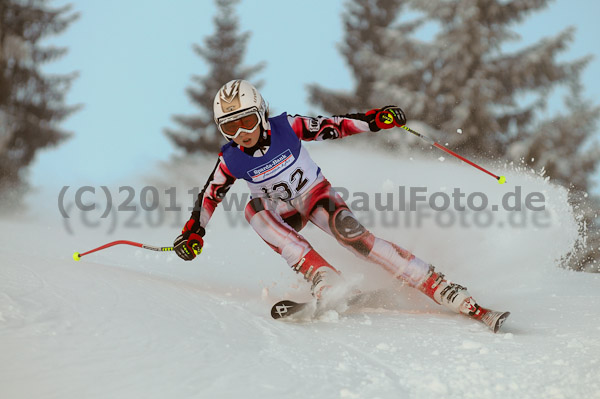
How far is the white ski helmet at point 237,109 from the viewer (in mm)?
3928

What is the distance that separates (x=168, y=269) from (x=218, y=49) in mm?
14451

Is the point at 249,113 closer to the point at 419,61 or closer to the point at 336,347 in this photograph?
the point at 336,347

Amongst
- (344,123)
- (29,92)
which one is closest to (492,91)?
(344,123)

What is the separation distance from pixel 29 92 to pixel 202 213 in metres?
13.1

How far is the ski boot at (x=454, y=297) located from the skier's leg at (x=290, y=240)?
2.34 feet

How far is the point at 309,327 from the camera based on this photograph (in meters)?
3.66

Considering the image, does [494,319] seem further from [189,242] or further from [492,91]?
[492,91]

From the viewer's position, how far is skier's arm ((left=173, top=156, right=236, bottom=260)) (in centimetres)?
Result: 416

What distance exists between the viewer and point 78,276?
3984 millimetres

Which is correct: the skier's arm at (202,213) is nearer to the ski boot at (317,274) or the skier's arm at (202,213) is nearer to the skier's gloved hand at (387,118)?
the ski boot at (317,274)

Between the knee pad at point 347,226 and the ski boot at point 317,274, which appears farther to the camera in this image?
the knee pad at point 347,226

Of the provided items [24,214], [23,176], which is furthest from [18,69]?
[24,214]

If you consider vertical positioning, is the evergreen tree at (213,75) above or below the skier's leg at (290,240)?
above

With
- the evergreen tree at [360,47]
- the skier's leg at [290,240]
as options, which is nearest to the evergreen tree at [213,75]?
the evergreen tree at [360,47]
